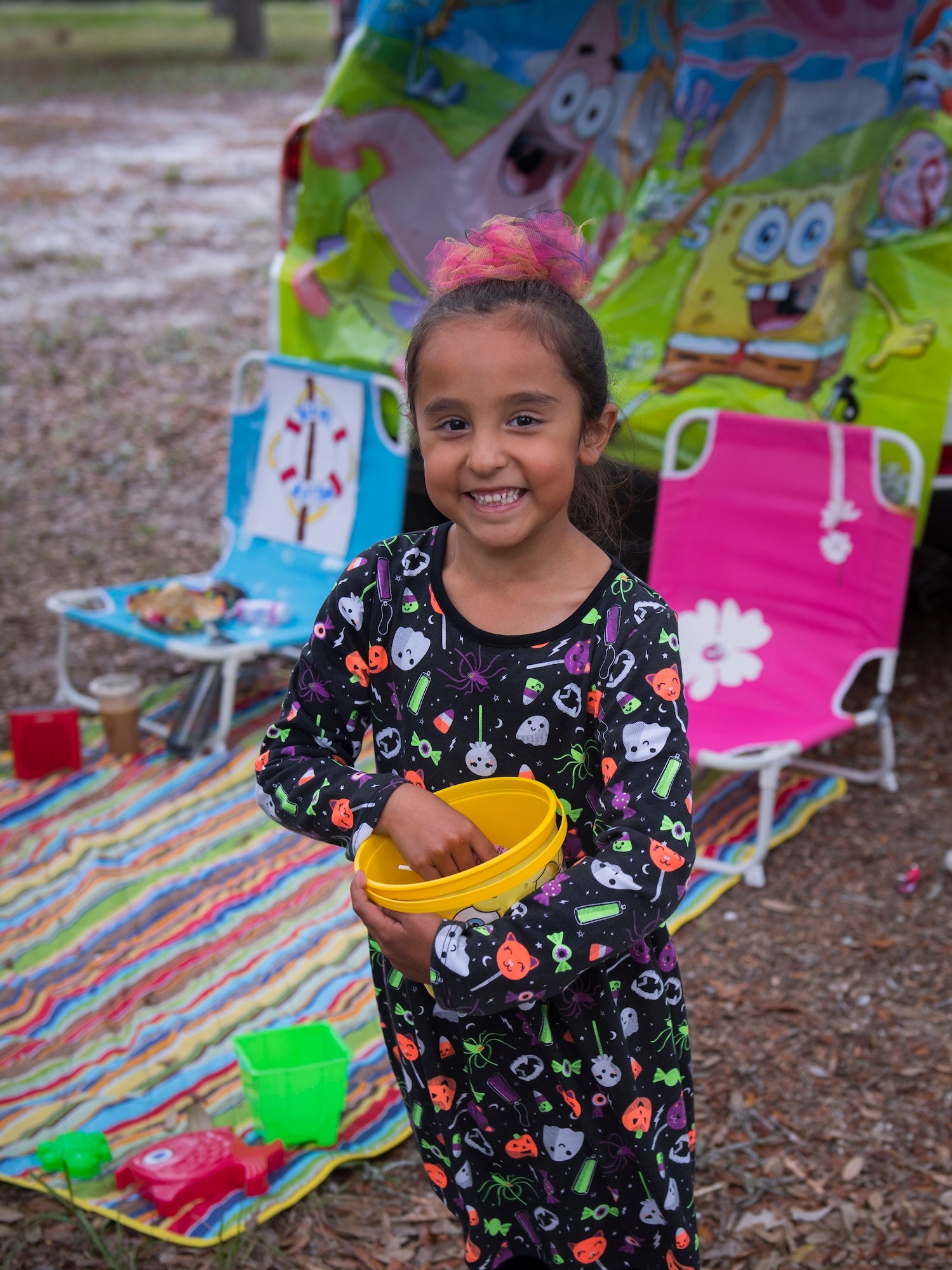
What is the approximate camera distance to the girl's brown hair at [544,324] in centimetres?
150

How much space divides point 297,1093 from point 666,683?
4.86 feet

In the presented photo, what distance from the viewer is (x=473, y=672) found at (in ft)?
5.16

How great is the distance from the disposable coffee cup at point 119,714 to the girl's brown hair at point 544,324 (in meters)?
2.75

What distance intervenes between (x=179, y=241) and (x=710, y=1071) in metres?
9.90

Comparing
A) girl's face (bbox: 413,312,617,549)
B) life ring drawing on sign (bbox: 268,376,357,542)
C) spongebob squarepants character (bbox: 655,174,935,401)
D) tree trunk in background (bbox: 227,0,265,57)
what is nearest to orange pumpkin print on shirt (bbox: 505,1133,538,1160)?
girl's face (bbox: 413,312,617,549)

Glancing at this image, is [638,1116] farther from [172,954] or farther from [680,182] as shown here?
[680,182]

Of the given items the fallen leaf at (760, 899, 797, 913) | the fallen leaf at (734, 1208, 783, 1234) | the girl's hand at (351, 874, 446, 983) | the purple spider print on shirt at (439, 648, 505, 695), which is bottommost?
the fallen leaf at (760, 899, 797, 913)

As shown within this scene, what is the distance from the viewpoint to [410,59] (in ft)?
15.1

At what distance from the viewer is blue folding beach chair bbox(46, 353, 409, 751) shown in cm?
435

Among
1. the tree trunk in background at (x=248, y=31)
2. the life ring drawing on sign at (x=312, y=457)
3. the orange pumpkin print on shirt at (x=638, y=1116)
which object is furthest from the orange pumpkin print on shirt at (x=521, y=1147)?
the tree trunk in background at (x=248, y=31)

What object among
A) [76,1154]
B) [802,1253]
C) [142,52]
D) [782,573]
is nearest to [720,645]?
[782,573]

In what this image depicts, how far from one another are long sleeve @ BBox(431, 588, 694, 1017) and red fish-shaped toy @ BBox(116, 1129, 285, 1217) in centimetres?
132

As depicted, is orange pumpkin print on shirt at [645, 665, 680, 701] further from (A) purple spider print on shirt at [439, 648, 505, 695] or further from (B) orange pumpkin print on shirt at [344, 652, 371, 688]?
(B) orange pumpkin print on shirt at [344, 652, 371, 688]

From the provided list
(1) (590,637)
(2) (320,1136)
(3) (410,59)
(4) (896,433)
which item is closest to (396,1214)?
(2) (320,1136)
